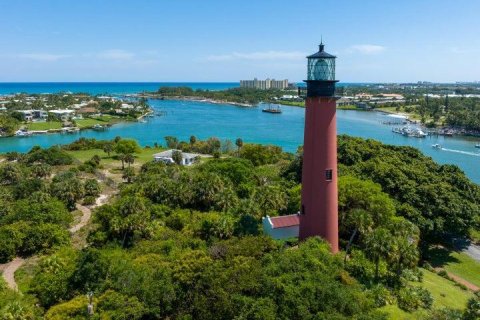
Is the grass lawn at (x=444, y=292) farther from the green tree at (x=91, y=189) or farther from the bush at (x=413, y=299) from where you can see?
the green tree at (x=91, y=189)

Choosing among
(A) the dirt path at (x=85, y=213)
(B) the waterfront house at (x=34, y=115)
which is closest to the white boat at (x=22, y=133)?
(B) the waterfront house at (x=34, y=115)

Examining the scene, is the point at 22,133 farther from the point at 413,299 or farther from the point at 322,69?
the point at 413,299

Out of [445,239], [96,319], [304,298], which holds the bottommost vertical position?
[445,239]

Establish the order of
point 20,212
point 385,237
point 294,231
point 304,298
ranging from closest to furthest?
point 304,298
point 385,237
point 294,231
point 20,212

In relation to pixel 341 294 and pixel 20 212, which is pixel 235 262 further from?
pixel 20 212

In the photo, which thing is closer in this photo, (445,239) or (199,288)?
(199,288)

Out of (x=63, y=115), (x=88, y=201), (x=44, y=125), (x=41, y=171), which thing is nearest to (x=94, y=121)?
(x=63, y=115)

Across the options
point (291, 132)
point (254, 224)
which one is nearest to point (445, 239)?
point (254, 224)
